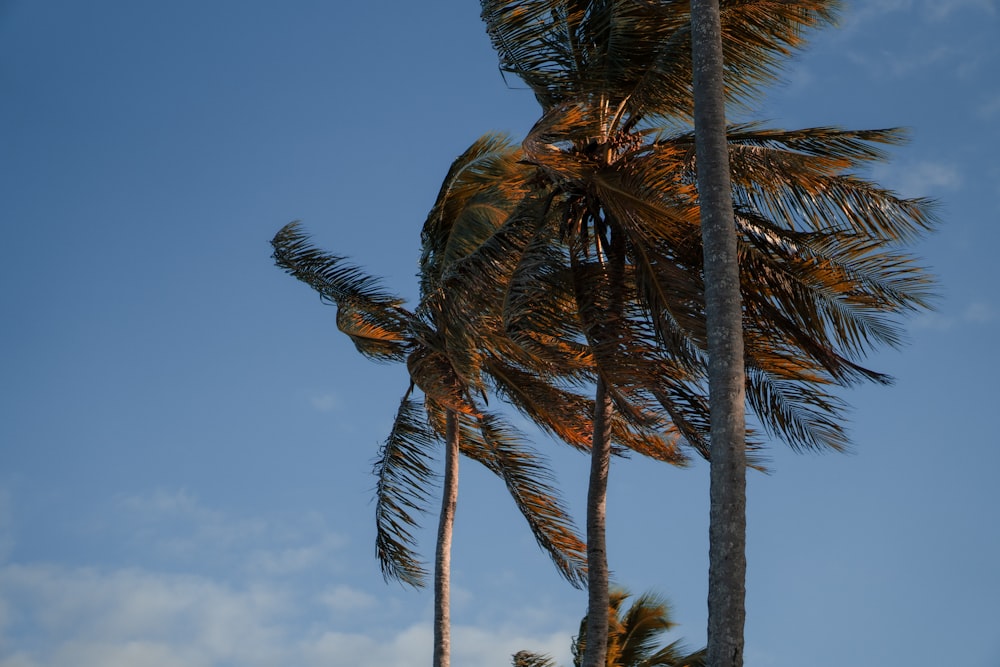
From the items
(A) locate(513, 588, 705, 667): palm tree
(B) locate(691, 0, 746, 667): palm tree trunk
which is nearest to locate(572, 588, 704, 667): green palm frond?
(A) locate(513, 588, 705, 667): palm tree

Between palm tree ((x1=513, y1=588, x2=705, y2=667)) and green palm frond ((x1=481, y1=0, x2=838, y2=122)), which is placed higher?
green palm frond ((x1=481, y1=0, x2=838, y2=122))

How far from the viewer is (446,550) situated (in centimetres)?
1938

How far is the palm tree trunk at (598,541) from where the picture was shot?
1483 cm

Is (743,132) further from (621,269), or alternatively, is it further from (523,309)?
(523,309)

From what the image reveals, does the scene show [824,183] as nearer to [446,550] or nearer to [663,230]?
[663,230]

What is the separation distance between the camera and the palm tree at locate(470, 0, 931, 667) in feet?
45.2

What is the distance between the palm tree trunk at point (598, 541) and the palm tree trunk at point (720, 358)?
14.7 ft

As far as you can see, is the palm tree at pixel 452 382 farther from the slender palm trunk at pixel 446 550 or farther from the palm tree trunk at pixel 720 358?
the palm tree trunk at pixel 720 358

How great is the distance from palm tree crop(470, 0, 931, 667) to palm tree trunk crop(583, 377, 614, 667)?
3 centimetres

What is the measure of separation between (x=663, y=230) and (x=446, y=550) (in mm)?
7133

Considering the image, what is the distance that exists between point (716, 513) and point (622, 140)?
6487mm

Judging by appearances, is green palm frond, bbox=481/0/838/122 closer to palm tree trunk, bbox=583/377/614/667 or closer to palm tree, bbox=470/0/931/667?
palm tree, bbox=470/0/931/667

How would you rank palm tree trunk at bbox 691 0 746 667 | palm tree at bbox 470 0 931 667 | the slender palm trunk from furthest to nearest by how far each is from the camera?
the slender palm trunk
palm tree at bbox 470 0 931 667
palm tree trunk at bbox 691 0 746 667

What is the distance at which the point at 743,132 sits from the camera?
14641 millimetres
